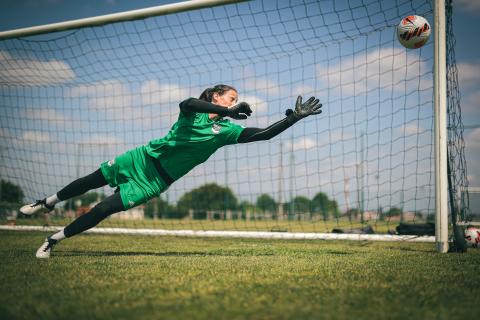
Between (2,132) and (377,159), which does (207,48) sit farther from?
(2,132)

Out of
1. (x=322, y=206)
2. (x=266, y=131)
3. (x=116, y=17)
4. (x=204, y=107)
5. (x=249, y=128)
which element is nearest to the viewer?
(x=204, y=107)

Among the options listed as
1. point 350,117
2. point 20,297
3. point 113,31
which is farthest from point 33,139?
point 20,297

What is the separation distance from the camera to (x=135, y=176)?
4355mm

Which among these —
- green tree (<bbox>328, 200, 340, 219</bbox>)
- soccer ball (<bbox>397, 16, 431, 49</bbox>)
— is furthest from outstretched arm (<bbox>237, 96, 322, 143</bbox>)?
green tree (<bbox>328, 200, 340, 219</bbox>)

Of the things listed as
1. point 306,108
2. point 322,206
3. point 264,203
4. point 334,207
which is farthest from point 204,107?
point 264,203

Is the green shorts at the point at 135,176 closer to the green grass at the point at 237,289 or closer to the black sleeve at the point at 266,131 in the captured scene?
the green grass at the point at 237,289

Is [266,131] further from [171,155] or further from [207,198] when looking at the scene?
[207,198]

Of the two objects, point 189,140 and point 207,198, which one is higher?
point 189,140

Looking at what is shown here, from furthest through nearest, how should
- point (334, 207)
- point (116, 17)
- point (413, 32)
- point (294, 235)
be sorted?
point (334, 207), point (294, 235), point (116, 17), point (413, 32)

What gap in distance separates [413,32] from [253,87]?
3.58 m

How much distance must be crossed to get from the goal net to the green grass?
8.86 feet

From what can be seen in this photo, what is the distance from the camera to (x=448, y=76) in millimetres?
5836

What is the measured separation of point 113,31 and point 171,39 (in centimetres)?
105

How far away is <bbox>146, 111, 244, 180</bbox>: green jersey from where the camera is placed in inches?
171
